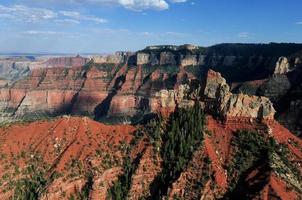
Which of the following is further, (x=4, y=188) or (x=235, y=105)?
(x=235, y=105)

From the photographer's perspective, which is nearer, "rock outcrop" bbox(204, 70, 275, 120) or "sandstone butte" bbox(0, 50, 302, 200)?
"sandstone butte" bbox(0, 50, 302, 200)

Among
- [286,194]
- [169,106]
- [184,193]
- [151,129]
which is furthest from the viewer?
[169,106]

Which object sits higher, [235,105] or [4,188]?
[235,105]

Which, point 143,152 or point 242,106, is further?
point 242,106

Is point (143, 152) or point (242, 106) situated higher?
point (242, 106)

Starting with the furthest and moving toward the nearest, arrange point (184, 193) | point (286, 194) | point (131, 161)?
point (131, 161) < point (184, 193) < point (286, 194)

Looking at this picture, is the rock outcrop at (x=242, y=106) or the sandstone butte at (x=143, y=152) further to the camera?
the rock outcrop at (x=242, y=106)

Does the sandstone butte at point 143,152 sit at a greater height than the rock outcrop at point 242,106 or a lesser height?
lesser

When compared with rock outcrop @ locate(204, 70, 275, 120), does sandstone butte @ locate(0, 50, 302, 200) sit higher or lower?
lower

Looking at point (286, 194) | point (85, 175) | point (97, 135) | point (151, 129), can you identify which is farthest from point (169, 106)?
point (286, 194)

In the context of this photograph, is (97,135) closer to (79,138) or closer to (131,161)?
(79,138)

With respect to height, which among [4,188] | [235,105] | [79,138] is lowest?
[4,188]
